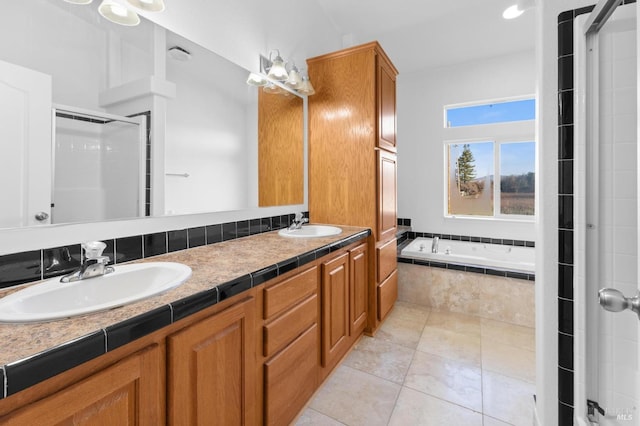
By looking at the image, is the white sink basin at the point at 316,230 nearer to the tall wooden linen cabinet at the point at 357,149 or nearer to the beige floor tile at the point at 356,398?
the tall wooden linen cabinet at the point at 357,149

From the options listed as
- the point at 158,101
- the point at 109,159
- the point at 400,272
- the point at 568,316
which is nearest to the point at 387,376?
the point at 568,316

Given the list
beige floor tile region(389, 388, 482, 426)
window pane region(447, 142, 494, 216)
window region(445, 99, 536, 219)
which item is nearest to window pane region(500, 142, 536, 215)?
window region(445, 99, 536, 219)

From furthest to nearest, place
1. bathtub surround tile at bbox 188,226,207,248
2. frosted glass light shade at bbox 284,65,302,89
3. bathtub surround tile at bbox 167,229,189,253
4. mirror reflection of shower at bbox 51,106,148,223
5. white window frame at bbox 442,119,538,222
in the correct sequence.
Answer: white window frame at bbox 442,119,538,222 < frosted glass light shade at bbox 284,65,302,89 < bathtub surround tile at bbox 188,226,207,248 < bathtub surround tile at bbox 167,229,189,253 < mirror reflection of shower at bbox 51,106,148,223

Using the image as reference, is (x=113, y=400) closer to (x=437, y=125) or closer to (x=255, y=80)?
(x=255, y=80)

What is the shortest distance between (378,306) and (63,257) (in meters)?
2.02

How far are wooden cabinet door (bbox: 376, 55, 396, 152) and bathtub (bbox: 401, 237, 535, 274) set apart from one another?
3.80ft

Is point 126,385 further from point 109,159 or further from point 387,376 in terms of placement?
point 387,376

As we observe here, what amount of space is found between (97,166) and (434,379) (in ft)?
6.93

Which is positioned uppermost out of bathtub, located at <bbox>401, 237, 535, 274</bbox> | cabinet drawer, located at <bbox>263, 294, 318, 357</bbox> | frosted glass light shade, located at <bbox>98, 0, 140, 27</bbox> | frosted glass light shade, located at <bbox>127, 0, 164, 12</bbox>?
frosted glass light shade, located at <bbox>127, 0, 164, 12</bbox>

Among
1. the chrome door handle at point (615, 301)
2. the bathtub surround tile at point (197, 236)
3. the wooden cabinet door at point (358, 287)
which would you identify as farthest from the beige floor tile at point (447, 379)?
the bathtub surround tile at point (197, 236)

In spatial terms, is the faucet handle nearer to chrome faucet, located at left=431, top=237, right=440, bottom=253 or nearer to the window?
chrome faucet, located at left=431, top=237, right=440, bottom=253

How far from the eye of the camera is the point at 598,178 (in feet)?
3.62

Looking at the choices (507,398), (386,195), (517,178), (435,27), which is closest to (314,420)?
(507,398)

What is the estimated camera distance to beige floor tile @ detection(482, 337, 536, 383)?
1.90 meters
